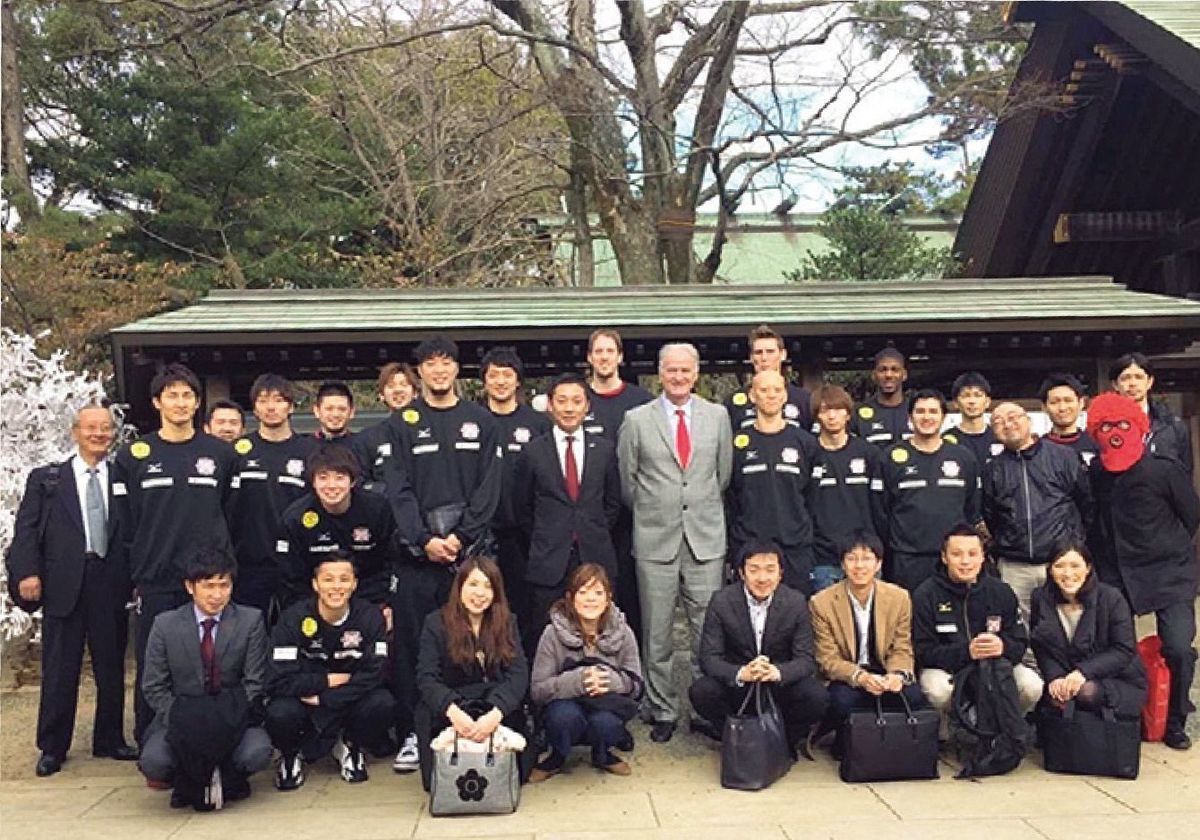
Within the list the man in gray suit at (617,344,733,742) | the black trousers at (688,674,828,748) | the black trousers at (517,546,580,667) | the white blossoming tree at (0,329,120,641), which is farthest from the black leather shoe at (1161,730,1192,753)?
the white blossoming tree at (0,329,120,641)

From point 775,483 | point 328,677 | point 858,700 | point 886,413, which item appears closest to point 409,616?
point 328,677

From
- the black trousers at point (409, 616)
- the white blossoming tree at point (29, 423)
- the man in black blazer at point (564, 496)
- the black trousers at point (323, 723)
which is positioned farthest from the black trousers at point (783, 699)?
the white blossoming tree at point (29, 423)

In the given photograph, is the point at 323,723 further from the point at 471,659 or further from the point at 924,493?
the point at 924,493

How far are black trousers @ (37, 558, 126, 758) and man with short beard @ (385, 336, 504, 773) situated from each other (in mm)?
1540

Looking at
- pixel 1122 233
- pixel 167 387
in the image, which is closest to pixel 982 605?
pixel 167 387

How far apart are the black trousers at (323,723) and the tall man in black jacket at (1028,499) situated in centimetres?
326

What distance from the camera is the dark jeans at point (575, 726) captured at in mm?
4855

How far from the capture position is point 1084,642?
5012 mm

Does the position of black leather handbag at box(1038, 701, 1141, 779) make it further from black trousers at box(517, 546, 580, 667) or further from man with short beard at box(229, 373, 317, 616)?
man with short beard at box(229, 373, 317, 616)

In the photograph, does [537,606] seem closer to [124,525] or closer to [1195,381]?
[124,525]

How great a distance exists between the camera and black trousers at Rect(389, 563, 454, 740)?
525cm

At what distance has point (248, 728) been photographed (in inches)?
186

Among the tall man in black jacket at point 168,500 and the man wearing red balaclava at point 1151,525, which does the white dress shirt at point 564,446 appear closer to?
the tall man in black jacket at point 168,500

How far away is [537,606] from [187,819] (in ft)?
6.06
